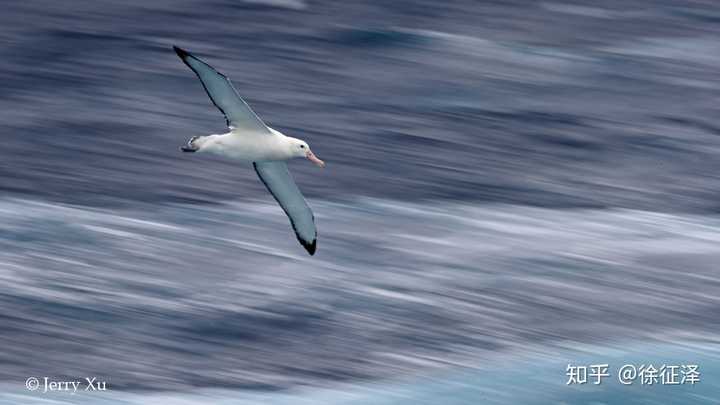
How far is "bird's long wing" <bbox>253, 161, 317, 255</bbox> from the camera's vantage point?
1755cm

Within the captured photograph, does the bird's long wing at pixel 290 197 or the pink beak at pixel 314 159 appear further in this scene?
the bird's long wing at pixel 290 197

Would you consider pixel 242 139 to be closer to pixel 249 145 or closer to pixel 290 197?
pixel 249 145

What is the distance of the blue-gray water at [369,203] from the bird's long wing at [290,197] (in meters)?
2.18

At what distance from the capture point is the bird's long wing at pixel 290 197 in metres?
17.5

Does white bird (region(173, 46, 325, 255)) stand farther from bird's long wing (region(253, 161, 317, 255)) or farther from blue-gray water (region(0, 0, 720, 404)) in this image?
blue-gray water (region(0, 0, 720, 404))

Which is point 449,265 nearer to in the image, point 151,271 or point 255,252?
point 255,252

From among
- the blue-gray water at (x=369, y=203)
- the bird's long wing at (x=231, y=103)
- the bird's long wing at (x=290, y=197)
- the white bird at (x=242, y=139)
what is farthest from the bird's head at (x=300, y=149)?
the blue-gray water at (x=369, y=203)

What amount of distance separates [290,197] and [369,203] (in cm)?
593

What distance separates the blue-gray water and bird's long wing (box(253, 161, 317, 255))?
2183mm

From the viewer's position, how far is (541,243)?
2258 centimetres

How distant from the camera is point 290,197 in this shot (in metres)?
17.7

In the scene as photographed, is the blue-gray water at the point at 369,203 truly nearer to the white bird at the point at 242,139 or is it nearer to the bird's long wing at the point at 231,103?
the white bird at the point at 242,139

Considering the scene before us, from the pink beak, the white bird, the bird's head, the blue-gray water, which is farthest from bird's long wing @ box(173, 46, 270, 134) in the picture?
the blue-gray water

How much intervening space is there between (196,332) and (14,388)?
2747mm
